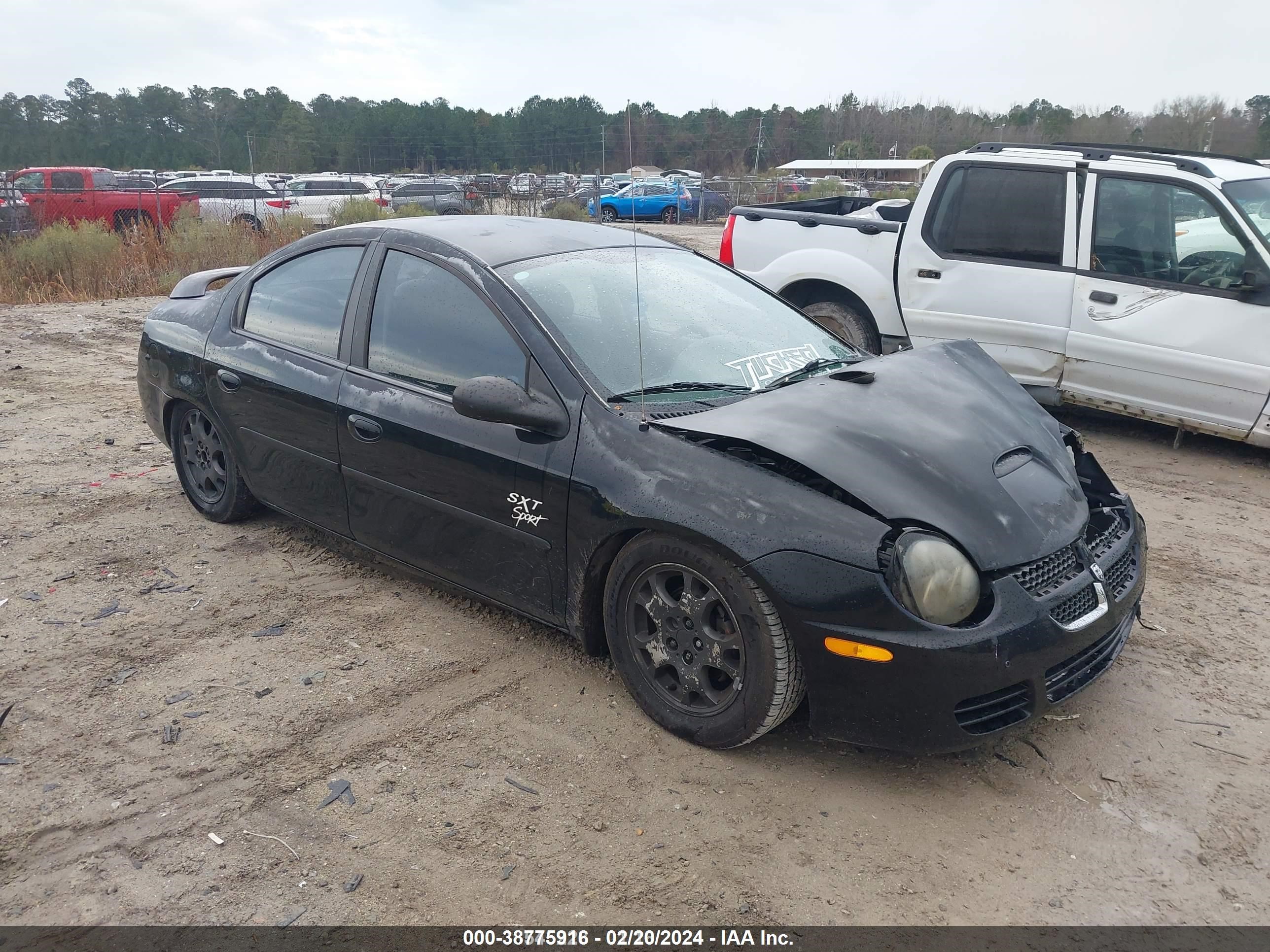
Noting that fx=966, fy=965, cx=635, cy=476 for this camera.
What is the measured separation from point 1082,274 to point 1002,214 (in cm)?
71

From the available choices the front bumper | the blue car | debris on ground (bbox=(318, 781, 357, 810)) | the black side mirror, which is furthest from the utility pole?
debris on ground (bbox=(318, 781, 357, 810))

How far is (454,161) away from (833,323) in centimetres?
4800

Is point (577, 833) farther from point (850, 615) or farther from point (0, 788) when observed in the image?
point (0, 788)

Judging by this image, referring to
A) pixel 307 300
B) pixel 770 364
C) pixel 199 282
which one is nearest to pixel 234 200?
pixel 199 282

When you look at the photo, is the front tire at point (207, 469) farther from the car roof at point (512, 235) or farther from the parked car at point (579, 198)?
the parked car at point (579, 198)

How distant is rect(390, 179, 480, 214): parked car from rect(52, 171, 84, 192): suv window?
7817 mm

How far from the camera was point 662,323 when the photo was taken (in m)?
3.76

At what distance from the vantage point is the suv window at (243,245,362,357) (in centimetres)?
411

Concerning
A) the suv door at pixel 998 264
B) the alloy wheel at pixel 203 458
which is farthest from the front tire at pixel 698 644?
the suv door at pixel 998 264

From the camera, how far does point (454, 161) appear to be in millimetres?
51469

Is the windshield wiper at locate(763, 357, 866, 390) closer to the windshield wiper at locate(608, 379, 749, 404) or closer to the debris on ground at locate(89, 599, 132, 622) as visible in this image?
the windshield wiper at locate(608, 379, 749, 404)

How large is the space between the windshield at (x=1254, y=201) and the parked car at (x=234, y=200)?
610 inches

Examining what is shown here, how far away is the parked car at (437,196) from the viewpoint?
1106 inches

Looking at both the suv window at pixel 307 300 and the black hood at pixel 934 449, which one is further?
the suv window at pixel 307 300
